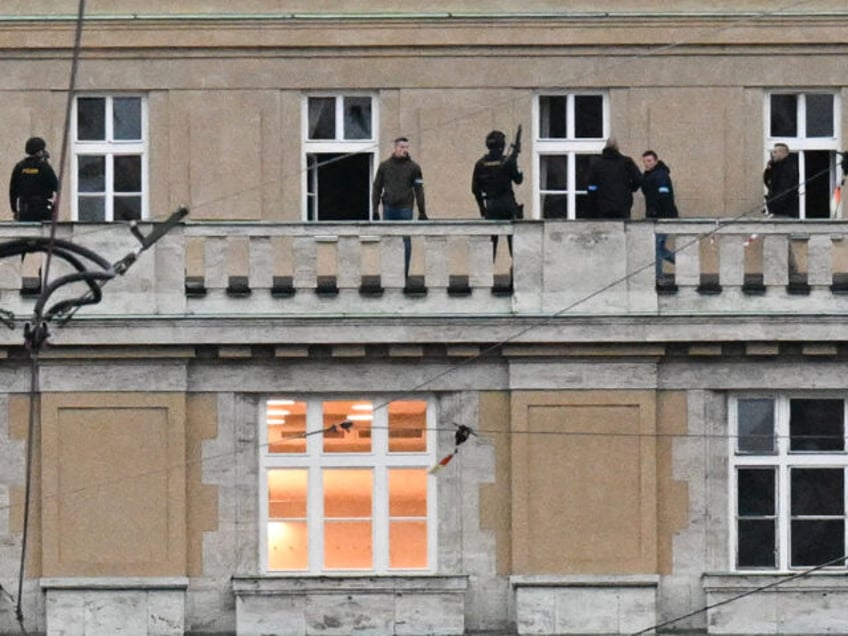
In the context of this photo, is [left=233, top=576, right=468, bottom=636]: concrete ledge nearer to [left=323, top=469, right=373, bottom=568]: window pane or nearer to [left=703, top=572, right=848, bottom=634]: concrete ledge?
[left=323, top=469, right=373, bottom=568]: window pane

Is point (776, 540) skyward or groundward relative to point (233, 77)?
groundward

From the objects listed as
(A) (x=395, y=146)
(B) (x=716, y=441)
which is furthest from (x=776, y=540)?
(A) (x=395, y=146)

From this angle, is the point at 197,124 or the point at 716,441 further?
the point at 197,124

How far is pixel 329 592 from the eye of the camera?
211 ft

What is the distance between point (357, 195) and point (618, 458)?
19.4 ft

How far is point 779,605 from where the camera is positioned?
2532 inches

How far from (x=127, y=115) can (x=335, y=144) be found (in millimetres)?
2313

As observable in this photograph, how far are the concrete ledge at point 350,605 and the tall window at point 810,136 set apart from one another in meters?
6.79

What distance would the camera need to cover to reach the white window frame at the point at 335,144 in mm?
68938

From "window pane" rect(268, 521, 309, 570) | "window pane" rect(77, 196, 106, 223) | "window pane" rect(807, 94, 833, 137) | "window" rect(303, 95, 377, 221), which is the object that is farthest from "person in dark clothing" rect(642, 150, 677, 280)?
"window pane" rect(77, 196, 106, 223)

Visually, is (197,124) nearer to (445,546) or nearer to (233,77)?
(233,77)

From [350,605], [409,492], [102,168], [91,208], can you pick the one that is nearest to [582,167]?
[102,168]

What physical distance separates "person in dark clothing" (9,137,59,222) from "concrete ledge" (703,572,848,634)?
7.70 meters

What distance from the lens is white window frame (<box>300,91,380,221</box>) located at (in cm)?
6894
